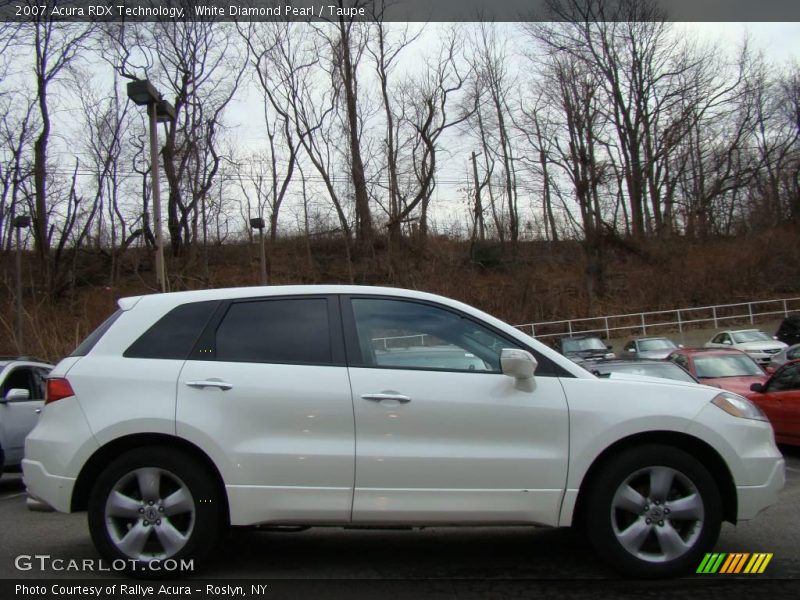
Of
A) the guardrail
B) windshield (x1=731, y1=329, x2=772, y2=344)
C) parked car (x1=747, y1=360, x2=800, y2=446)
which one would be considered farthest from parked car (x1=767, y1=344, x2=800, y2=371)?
the guardrail

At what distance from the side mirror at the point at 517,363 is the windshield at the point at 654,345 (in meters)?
19.5

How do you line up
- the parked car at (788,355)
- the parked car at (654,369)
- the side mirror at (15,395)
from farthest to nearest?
the parked car at (788,355) < the parked car at (654,369) < the side mirror at (15,395)

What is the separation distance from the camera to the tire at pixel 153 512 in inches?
168

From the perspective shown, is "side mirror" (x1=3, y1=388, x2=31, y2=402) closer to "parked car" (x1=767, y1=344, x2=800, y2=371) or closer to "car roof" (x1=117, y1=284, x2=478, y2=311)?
"car roof" (x1=117, y1=284, x2=478, y2=311)

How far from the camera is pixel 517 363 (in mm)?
4211

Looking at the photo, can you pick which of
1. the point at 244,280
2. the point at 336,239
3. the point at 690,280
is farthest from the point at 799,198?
the point at 244,280

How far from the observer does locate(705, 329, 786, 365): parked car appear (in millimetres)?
21547

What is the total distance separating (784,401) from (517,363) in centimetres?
675

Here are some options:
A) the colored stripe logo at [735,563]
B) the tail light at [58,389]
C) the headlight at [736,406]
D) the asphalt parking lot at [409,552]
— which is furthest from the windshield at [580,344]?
the tail light at [58,389]

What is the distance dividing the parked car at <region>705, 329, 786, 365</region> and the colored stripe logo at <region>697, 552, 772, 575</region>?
58.6 ft

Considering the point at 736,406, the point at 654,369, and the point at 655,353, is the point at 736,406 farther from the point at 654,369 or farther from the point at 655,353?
the point at 655,353

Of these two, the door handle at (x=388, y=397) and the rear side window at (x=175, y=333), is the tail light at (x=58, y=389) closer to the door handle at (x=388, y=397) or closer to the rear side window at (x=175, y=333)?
the rear side window at (x=175, y=333)

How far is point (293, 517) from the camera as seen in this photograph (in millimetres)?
4262

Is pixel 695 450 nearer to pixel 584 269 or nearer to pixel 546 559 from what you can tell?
pixel 546 559
